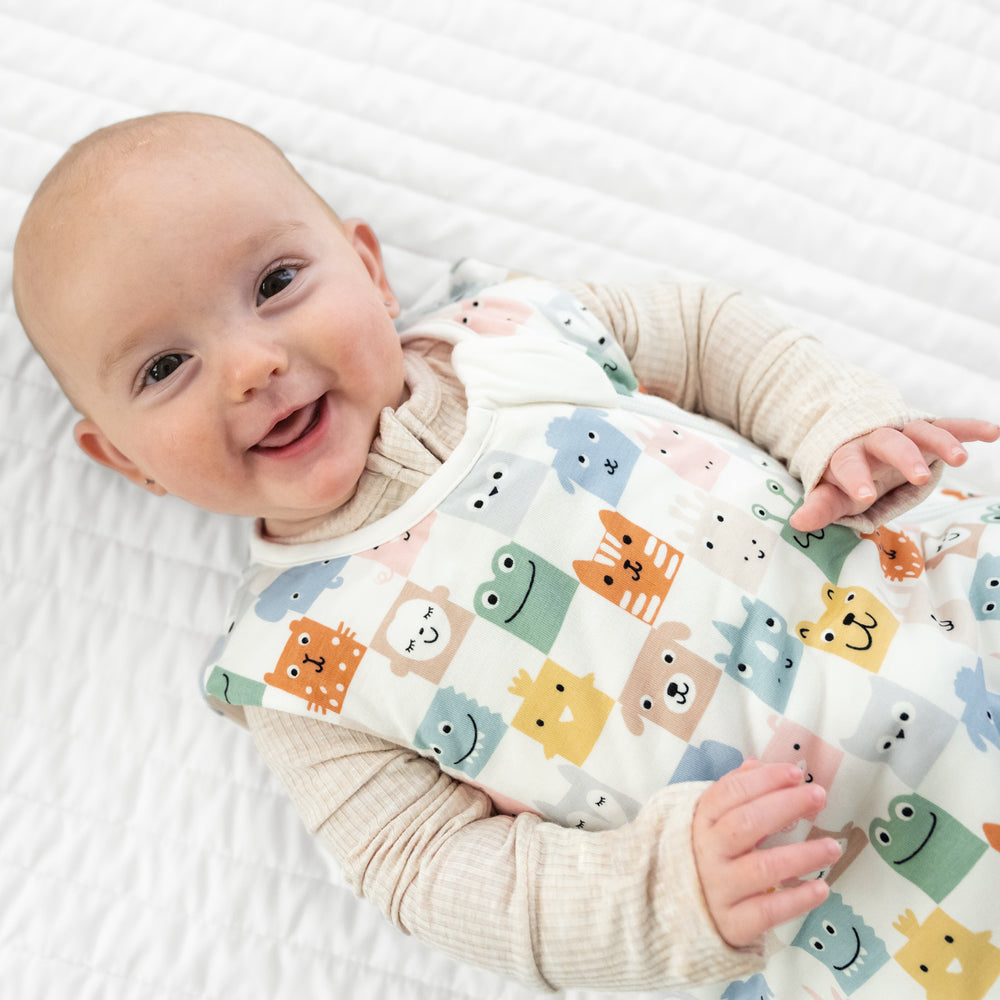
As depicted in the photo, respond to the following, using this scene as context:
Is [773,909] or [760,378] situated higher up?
[760,378]

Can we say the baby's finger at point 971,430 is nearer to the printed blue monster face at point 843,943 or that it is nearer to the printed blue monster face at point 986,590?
the printed blue monster face at point 986,590

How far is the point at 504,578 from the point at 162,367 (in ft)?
1.24

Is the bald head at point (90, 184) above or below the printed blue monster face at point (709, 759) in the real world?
above

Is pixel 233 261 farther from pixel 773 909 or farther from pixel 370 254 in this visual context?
pixel 773 909

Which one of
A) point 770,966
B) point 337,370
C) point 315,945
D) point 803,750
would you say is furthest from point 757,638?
point 315,945

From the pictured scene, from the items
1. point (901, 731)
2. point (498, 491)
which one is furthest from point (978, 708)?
point (498, 491)

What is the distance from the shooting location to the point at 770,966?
93cm

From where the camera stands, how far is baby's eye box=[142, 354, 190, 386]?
34.8 inches

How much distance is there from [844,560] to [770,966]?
1.32 ft

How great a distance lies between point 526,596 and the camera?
0.93 metres

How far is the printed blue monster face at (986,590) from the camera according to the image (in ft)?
3.06

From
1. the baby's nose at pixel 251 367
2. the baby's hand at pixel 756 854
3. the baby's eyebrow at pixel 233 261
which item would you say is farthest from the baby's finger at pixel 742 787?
the baby's eyebrow at pixel 233 261

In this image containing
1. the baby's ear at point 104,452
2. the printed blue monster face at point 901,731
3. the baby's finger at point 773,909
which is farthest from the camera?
the baby's ear at point 104,452

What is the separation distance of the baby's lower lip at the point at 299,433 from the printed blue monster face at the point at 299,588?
0.45 feet
